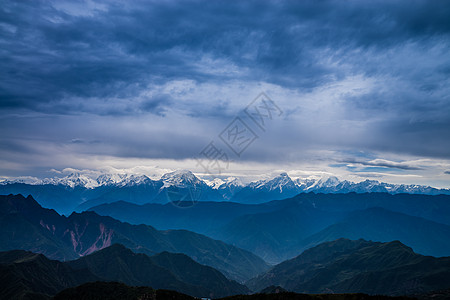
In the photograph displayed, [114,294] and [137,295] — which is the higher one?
[114,294]

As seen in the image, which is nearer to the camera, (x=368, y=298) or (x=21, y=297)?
(x=368, y=298)

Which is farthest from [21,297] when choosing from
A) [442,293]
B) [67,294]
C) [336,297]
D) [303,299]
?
[442,293]

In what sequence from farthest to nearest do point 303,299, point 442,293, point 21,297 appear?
1. point 21,297
2. point 442,293
3. point 303,299

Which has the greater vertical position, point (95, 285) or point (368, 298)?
point (95, 285)

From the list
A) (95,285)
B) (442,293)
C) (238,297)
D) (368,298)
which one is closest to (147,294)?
(95,285)

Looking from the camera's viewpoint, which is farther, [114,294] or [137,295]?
[114,294]

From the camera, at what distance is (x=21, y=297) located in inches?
7431

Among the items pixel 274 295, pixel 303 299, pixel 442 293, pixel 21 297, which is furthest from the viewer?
pixel 21 297

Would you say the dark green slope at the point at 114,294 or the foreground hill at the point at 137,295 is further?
the dark green slope at the point at 114,294

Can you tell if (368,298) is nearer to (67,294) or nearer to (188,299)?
(188,299)

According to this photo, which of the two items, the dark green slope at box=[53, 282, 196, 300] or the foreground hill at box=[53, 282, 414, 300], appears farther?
the dark green slope at box=[53, 282, 196, 300]

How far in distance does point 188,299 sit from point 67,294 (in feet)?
193

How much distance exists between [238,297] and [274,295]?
17124mm

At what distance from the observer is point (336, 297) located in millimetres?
148750
